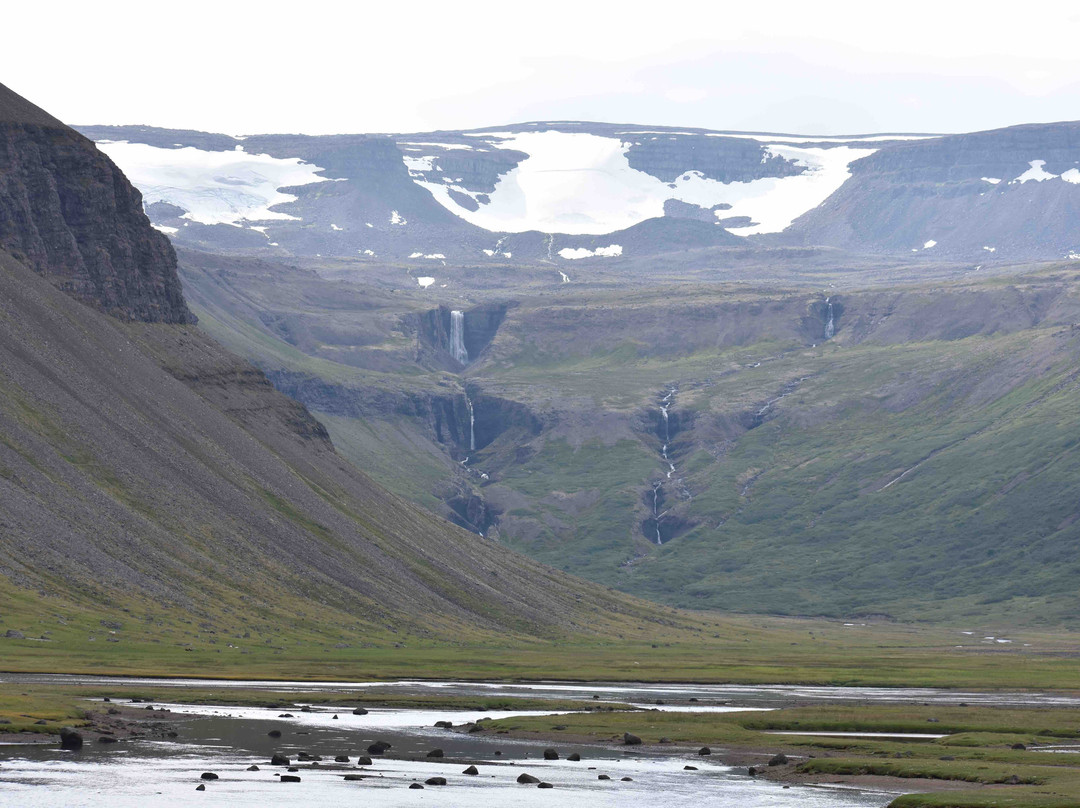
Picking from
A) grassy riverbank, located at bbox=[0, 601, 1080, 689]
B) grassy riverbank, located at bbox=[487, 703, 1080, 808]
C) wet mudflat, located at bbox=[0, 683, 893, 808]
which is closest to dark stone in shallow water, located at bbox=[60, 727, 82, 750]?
wet mudflat, located at bbox=[0, 683, 893, 808]

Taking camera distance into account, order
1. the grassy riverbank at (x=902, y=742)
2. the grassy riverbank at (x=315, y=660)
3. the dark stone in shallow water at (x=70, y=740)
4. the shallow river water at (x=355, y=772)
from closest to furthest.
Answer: the shallow river water at (x=355, y=772), the grassy riverbank at (x=902, y=742), the dark stone in shallow water at (x=70, y=740), the grassy riverbank at (x=315, y=660)

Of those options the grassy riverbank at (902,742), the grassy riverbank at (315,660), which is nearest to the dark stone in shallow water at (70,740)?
the grassy riverbank at (902,742)

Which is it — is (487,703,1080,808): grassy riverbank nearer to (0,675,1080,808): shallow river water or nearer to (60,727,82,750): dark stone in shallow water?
(0,675,1080,808): shallow river water

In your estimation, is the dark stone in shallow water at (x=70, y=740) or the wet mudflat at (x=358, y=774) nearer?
the wet mudflat at (x=358, y=774)

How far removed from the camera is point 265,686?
13875cm

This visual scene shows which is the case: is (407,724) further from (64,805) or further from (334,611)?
(334,611)

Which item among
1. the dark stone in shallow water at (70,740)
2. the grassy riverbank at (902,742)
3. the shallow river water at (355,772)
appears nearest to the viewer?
the shallow river water at (355,772)

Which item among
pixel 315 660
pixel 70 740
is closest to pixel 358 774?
pixel 70 740

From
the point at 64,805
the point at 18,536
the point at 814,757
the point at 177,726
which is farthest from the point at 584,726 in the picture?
the point at 18,536

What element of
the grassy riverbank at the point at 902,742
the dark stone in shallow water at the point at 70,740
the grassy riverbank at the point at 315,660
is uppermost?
the dark stone in shallow water at the point at 70,740

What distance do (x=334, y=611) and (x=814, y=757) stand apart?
104191 millimetres

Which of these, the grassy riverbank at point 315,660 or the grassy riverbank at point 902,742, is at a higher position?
the grassy riverbank at point 902,742

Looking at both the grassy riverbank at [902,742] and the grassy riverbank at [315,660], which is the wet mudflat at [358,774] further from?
the grassy riverbank at [315,660]

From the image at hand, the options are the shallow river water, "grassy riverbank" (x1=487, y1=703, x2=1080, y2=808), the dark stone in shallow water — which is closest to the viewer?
the shallow river water
